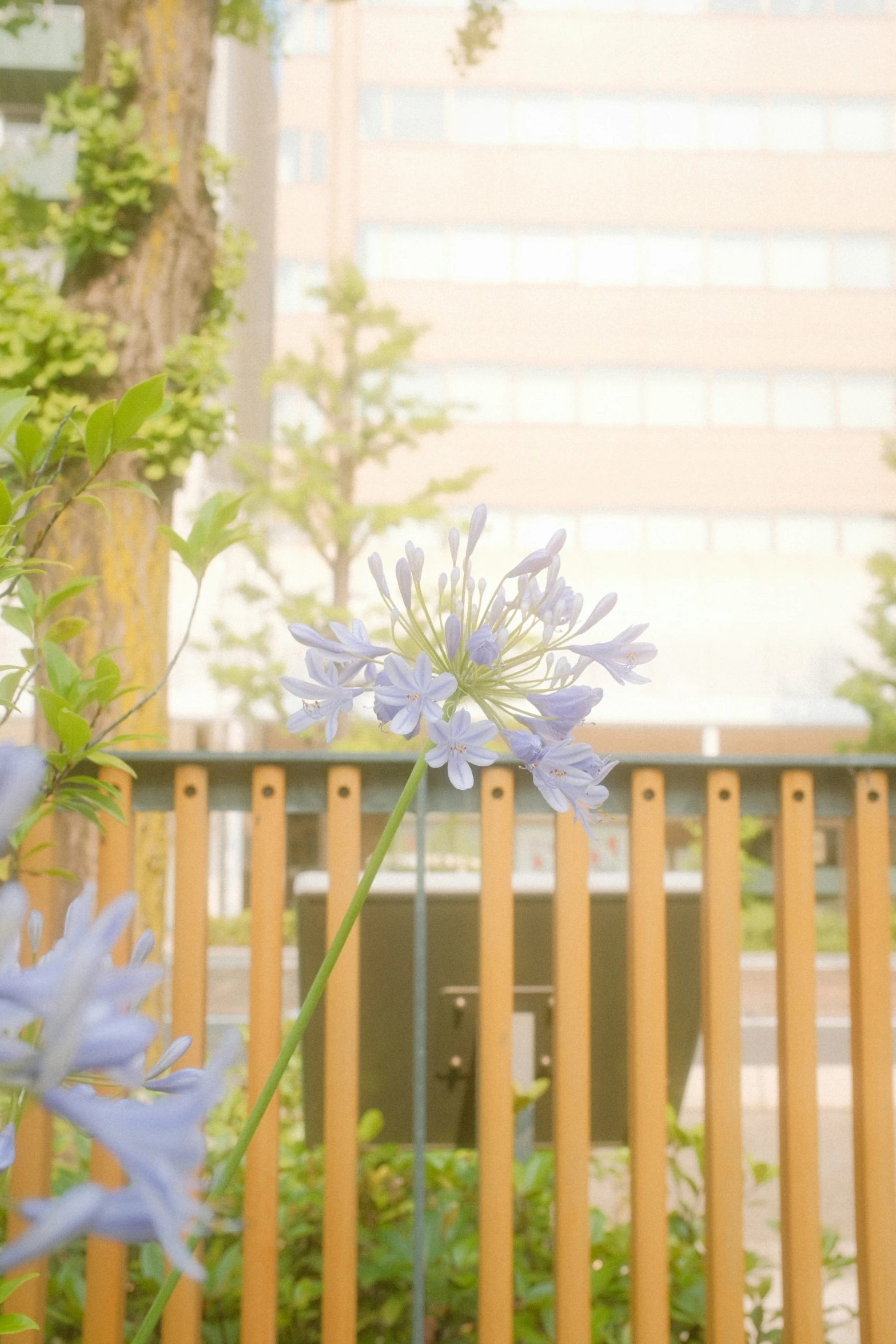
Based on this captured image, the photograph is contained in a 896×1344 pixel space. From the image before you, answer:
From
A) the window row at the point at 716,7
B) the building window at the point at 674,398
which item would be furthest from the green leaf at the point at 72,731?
the window row at the point at 716,7

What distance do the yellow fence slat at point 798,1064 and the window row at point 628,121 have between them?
17.9 meters

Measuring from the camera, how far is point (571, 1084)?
4.63 feet

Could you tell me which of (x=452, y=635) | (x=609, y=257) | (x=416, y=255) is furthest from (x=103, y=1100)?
(x=609, y=257)

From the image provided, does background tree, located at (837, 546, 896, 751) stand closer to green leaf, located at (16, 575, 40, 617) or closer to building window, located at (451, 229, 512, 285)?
building window, located at (451, 229, 512, 285)

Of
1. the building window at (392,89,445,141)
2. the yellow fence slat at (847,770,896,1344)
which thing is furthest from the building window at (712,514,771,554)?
the yellow fence slat at (847,770,896,1344)

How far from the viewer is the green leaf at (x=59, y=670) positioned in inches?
35.3

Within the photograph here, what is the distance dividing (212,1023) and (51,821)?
7.02 metres

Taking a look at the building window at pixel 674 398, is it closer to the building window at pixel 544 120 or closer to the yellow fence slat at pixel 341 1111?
the building window at pixel 544 120

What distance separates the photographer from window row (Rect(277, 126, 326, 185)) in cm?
1727

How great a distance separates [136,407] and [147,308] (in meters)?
1.92

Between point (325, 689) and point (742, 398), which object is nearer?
point (325, 689)

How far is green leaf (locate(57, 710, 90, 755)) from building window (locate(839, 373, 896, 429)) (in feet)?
56.8

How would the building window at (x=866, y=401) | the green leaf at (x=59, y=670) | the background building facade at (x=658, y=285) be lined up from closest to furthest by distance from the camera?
the green leaf at (x=59, y=670) < the background building facade at (x=658, y=285) < the building window at (x=866, y=401)

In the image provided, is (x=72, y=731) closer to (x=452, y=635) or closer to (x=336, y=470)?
(x=452, y=635)
